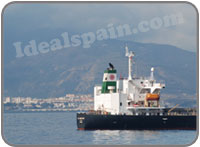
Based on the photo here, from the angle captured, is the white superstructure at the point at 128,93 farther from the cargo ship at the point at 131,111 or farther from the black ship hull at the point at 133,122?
the black ship hull at the point at 133,122

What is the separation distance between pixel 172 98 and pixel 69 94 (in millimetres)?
55762

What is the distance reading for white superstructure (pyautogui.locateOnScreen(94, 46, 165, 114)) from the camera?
54.4m

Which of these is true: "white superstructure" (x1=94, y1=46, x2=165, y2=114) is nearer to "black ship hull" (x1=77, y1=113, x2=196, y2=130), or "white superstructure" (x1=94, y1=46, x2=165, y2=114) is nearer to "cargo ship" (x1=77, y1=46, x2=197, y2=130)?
"cargo ship" (x1=77, y1=46, x2=197, y2=130)

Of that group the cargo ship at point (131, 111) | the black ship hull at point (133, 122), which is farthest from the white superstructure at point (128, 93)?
the black ship hull at point (133, 122)

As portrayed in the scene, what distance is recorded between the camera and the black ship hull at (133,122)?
174 feet

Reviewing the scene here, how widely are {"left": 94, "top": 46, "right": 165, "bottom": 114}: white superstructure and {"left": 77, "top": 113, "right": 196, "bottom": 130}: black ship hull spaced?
3.87ft

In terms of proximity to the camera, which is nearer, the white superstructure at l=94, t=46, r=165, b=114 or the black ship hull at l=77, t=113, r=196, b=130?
the black ship hull at l=77, t=113, r=196, b=130

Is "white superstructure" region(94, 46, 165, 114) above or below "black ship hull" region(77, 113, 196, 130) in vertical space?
above

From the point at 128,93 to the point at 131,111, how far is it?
4.86 feet

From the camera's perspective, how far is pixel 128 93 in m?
54.9

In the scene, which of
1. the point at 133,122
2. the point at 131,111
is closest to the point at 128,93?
the point at 131,111

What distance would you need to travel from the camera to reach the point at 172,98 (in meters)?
143

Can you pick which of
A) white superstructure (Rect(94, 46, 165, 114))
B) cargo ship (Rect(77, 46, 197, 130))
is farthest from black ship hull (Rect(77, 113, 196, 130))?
white superstructure (Rect(94, 46, 165, 114))

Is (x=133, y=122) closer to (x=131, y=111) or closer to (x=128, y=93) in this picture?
(x=131, y=111)
